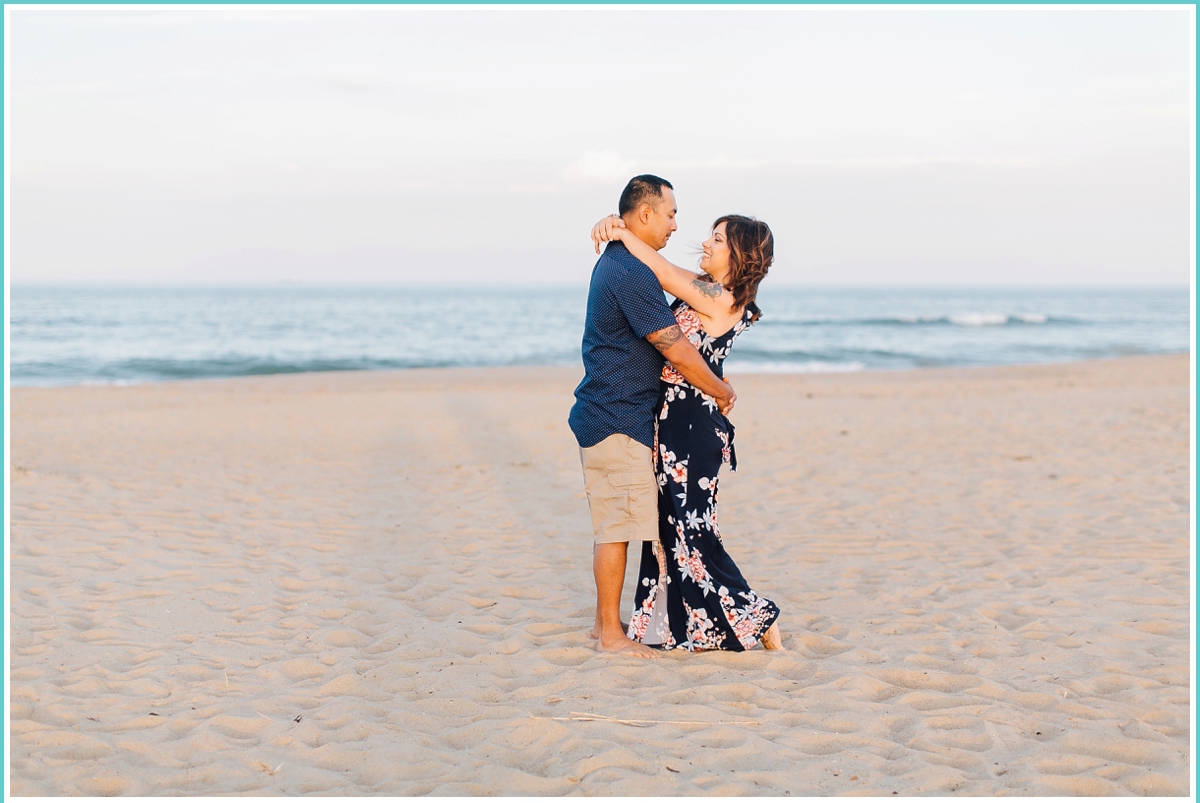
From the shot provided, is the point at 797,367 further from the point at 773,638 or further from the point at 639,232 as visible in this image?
the point at 639,232

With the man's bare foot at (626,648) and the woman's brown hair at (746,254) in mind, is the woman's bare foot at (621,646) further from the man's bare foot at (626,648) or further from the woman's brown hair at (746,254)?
the woman's brown hair at (746,254)

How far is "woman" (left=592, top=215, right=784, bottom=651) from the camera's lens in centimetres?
384

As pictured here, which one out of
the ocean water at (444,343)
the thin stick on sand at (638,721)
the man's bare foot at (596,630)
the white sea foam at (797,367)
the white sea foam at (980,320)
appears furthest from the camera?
the white sea foam at (980,320)

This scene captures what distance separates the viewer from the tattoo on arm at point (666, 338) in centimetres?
372

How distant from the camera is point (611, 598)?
162 inches

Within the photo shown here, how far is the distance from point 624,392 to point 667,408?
0.20 metres

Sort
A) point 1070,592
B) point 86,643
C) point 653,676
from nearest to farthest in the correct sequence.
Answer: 1. point 653,676
2. point 86,643
3. point 1070,592

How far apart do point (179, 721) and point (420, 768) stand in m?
1.02

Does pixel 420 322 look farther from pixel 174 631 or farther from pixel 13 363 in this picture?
pixel 174 631

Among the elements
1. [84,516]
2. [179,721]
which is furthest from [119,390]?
[179,721]

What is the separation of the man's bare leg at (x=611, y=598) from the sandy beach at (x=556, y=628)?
0.34ft

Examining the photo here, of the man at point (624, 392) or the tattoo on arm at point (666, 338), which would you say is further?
the man at point (624, 392)

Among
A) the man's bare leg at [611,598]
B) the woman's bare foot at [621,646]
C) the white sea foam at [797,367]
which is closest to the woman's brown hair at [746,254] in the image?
the man's bare leg at [611,598]

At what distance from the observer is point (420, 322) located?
4128 cm
